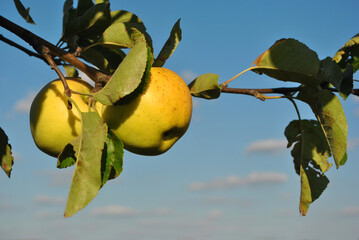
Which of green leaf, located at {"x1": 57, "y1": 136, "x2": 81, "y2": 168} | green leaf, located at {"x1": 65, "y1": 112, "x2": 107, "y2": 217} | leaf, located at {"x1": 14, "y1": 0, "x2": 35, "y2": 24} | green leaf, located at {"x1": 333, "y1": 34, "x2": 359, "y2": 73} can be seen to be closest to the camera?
green leaf, located at {"x1": 65, "y1": 112, "x2": 107, "y2": 217}

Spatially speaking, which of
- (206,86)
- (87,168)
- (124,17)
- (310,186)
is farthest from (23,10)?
(310,186)

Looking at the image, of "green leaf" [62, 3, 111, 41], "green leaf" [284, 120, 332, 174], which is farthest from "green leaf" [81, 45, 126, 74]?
"green leaf" [284, 120, 332, 174]

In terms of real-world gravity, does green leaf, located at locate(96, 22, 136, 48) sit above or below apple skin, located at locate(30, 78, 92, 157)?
above

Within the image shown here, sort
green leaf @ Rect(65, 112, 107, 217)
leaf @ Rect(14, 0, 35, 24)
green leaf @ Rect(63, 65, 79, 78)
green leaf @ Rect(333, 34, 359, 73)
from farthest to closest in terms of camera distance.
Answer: green leaf @ Rect(63, 65, 79, 78)
leaf @ Rect(14, 0, 35, 24)
green leaf @ Rect(333, 34, 359, 73)
green leaf @ Rect(65, 112, 107, 217)

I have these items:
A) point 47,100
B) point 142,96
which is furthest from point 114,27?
point 47,100

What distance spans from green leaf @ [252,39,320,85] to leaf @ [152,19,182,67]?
39cm

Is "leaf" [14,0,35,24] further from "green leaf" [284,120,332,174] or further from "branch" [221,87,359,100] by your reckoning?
"green leaf" [284,120,332,174]

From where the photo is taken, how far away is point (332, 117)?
1.94 metres

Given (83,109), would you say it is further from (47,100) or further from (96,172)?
(96,172)

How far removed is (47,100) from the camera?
6.59 feet

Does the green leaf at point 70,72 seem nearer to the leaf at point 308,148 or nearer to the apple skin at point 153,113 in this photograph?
the apple skin at point 153,113

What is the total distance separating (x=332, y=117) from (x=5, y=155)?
5.08ft

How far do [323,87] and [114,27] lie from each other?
3.36 feet

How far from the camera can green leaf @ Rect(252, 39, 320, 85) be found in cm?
175
